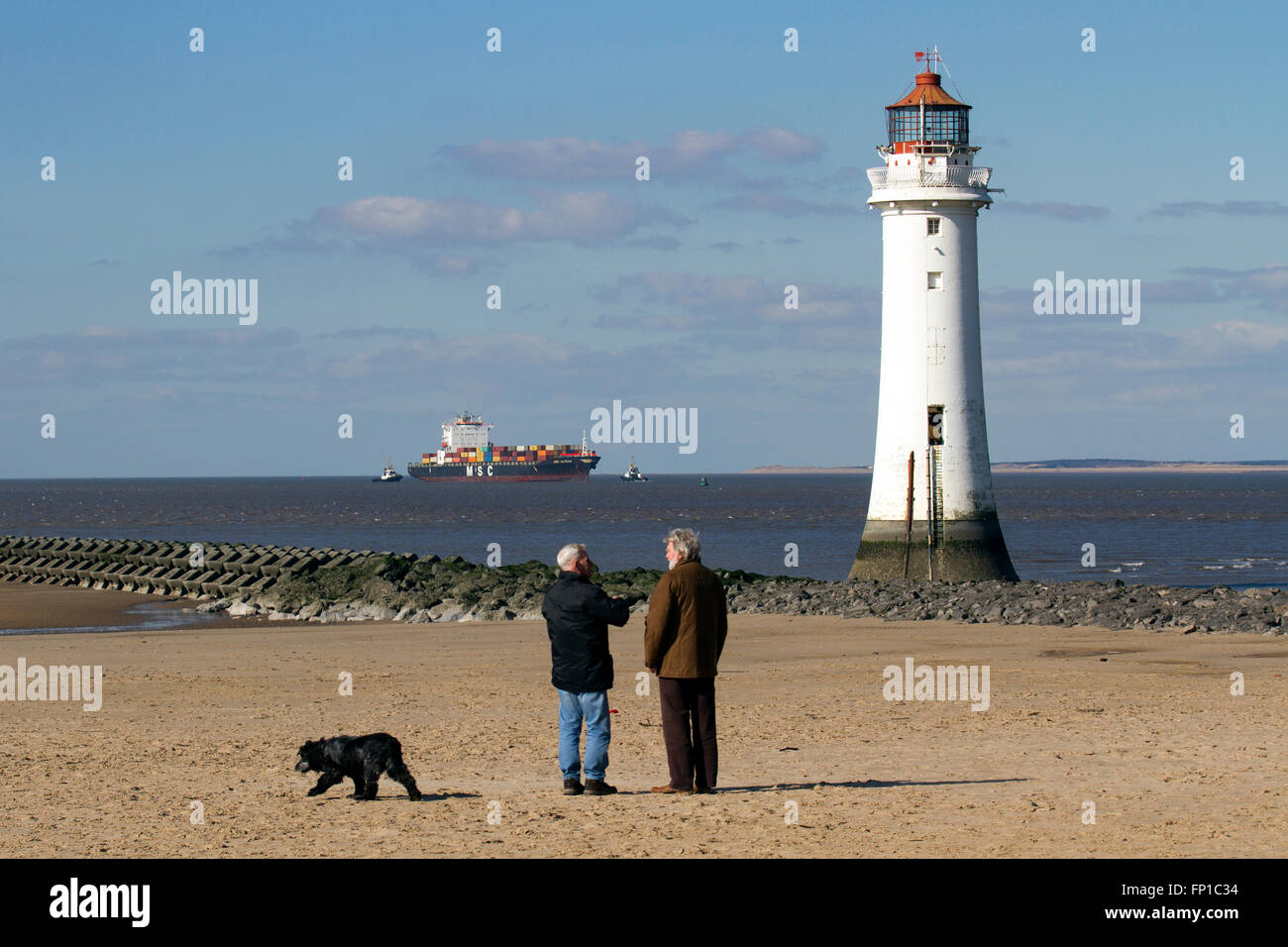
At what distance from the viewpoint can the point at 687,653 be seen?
10.9 m

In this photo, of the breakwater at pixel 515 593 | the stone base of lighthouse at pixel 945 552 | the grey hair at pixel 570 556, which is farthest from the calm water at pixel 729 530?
the grey hair at pixel 570 556

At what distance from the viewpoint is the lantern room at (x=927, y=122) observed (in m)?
33.6

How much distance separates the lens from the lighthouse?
32344mm

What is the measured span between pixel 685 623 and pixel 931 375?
72.9 feet

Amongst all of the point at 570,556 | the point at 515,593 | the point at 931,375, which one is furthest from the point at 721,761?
the point at 931,375

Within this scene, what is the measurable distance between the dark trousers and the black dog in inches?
67.8

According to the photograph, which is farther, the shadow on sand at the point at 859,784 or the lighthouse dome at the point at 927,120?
the lighthouse dome at the point at 927,120

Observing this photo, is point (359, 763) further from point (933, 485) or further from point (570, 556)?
point (933, 485)

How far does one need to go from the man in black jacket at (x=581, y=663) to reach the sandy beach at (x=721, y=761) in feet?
0.95

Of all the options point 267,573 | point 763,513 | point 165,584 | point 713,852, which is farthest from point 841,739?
point 763,513

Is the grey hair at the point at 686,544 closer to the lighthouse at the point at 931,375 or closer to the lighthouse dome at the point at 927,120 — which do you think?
the lighthouse at the point at 931,375
